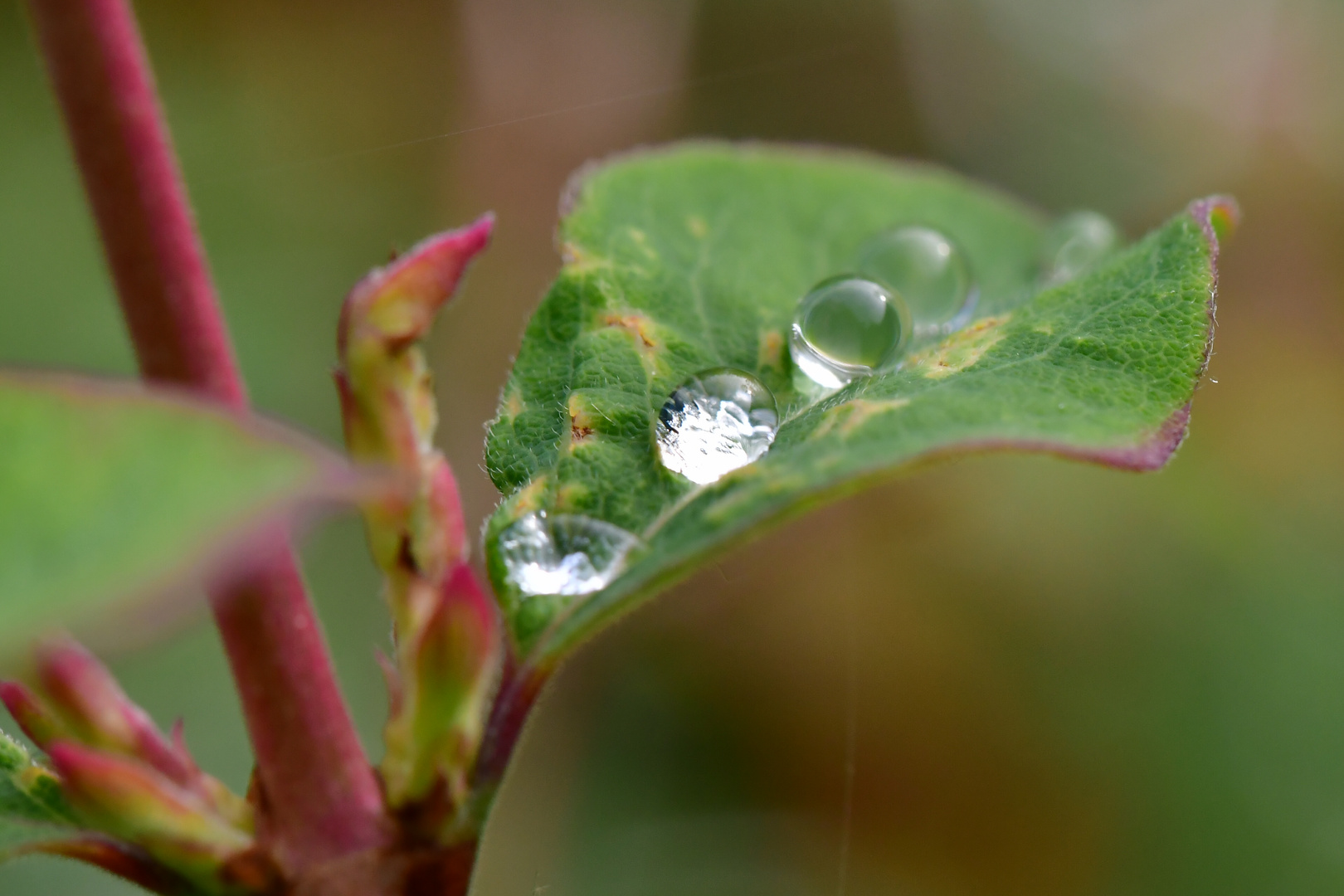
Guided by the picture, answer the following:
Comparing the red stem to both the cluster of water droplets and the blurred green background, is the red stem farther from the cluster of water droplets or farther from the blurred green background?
the blurred green background

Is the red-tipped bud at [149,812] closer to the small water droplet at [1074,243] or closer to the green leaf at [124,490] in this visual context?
the green leaf at [124,490]

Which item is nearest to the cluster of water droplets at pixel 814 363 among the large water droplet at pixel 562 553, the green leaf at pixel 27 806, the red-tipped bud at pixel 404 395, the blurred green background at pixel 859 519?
the large water droplet at pixel 562 553

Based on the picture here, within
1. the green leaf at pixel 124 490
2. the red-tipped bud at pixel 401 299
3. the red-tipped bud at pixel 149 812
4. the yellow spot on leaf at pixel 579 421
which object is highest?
the green leaf at pixel 124 490

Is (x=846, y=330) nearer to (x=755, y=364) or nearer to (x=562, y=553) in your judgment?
(x=755, y=364)

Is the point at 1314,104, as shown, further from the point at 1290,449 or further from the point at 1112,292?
the point at 1112,292

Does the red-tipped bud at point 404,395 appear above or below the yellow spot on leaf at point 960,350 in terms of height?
above

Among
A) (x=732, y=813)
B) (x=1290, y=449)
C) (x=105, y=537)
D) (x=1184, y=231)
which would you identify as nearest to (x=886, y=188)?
(x=1184, y=231)

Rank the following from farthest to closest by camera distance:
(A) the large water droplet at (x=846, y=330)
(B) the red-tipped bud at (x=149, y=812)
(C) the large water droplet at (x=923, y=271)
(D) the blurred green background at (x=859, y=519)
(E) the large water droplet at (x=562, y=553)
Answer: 1. (D) the blurred green background at (x=859, y=519)
2. (C) the large water droplet at (x=923, y=271)
3. (A) the large water droplet at (x=846, y=330)
4. (E) the large water droplet at (x=562, y=553)
5. (B) the red-tipped bud at (x=149, y=812)

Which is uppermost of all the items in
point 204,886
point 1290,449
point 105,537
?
point 105,537
